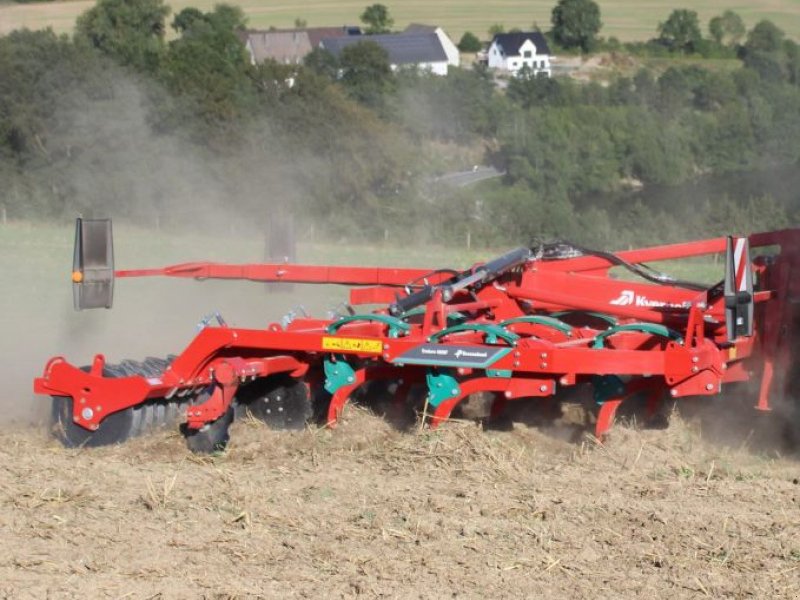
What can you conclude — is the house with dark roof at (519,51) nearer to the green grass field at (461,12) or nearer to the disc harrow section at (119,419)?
the green grass field at (461,12)

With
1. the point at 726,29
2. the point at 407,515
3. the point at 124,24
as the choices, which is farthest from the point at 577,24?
the point at 407,515

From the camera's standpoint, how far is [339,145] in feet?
126

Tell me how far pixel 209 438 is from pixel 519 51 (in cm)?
4795

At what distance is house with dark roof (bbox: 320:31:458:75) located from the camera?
56375mm

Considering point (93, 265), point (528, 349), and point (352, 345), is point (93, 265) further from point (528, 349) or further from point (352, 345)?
point (528, 349)

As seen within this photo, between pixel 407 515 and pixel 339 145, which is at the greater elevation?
pixel 339 145

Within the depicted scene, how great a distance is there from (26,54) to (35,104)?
134cm

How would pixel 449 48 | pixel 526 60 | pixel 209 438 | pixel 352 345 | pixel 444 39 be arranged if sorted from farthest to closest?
pixel 449 48 → pixel 444 39 → pixel 526 60 → pixel 209 438 → pixel 352 345

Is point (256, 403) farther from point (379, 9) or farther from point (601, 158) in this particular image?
point (379, 9)

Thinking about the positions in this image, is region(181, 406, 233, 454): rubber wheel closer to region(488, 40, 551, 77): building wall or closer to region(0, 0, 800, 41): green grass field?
region(0, 0, 800, 41): green grass field

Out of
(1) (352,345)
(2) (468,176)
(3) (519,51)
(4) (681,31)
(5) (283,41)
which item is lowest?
(2) (468,176)

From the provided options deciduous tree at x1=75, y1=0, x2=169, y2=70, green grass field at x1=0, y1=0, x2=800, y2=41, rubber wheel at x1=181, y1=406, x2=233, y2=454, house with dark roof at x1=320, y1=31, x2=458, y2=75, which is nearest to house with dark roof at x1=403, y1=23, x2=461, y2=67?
house with dark roof at x1=320, y1=31, x2=458, y2=75

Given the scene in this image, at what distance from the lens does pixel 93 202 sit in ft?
119

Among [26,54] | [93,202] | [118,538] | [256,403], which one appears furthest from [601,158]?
[118,538]
